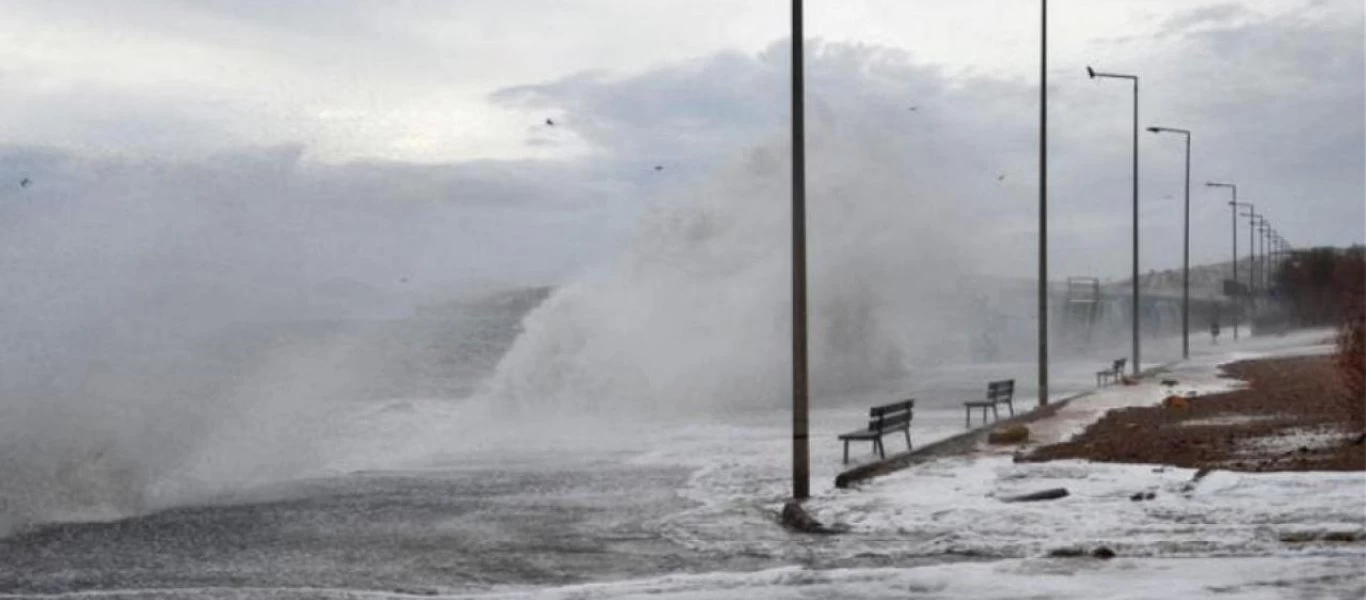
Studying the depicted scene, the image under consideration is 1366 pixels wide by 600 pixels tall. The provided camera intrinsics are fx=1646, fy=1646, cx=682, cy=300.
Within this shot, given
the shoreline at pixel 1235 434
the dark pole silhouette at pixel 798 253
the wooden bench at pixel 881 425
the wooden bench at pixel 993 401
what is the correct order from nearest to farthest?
1. the dark pole silhouette at pixel 798 253
2. the shoreline at pixel 1235 434
3. the wooden bench at pixel 881 425
4. the wooden bench at pixel 993 401

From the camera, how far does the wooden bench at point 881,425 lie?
74.7 ft

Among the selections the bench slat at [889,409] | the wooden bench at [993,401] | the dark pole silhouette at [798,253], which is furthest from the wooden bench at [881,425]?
the wooden bench at [993,401]

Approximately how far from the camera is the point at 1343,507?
1490cm

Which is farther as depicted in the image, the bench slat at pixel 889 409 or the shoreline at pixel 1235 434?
the bench slat at pixel 889 409

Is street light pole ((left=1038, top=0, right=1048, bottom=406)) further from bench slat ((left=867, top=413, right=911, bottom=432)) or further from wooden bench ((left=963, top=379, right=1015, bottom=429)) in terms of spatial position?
bench slat ((left=867, top=413, right=911, bottom=432))

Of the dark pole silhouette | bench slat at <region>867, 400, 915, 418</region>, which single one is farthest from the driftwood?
bench slat at <region>867, 400, 915, 418</region>

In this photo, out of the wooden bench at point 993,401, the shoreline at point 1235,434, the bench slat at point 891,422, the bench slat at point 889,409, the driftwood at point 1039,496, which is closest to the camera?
the driftwood at point 1039,496

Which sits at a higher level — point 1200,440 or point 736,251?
point 736,251

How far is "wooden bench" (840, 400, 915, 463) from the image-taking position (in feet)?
74.7

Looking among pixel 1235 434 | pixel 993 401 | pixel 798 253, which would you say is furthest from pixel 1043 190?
pixel 798 253

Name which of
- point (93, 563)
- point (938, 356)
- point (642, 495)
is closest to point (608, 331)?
point (642, 495)

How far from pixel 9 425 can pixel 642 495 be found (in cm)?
992

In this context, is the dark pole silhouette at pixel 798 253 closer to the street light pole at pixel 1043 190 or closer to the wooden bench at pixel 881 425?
the wooden bench at pixel 881 425

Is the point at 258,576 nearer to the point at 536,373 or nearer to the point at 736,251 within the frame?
the point at 536,373
